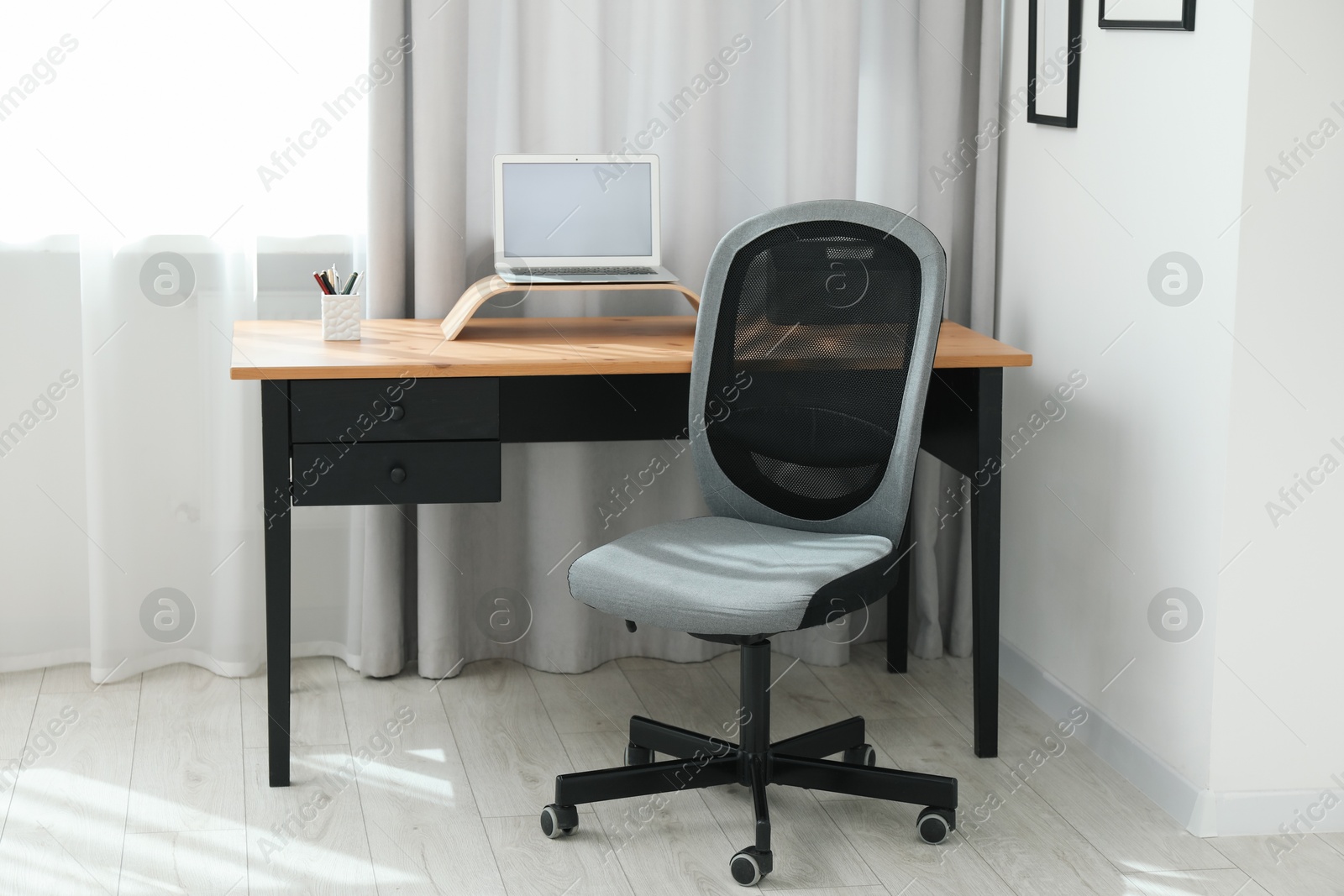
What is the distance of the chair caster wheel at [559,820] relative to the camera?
2.24 meters

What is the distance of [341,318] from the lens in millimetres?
2531

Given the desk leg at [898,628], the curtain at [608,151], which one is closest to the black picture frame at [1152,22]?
the curtain at [608,151]

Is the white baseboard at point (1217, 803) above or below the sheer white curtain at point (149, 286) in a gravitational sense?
below

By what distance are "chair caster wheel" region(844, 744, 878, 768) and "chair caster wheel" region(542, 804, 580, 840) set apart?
53 cm

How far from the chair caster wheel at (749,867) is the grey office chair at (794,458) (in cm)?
7

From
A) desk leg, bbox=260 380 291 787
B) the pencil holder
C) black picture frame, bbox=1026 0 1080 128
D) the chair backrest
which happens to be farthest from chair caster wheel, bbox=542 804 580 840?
black picture frame, bbox=1026 0 1080 128

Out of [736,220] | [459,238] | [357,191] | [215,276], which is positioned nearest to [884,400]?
[736,220]

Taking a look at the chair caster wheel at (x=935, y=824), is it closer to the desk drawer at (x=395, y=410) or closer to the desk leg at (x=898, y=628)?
the desk leg at (x=898, y=628)

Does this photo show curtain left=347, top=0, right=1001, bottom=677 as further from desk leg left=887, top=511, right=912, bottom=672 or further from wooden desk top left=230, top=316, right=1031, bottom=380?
wooden desk top left=230, top=316, right=1031, bottom=380

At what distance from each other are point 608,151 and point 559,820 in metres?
1.44

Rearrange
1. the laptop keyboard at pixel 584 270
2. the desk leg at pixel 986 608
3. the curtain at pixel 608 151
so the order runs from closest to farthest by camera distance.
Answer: the desk leg at pixel 986 608 < the laptop keyboard at pixel 584 270 < the curtain at pixel 608 151

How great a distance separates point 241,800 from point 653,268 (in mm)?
1282

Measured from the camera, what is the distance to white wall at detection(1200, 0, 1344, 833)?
6.91 ft

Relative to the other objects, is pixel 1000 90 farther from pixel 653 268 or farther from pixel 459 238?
pixel 459 238
